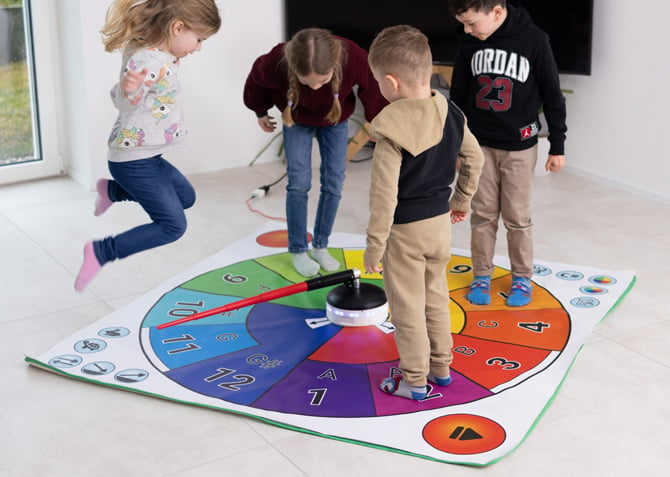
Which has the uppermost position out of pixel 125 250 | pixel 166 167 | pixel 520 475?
pixel 166 167

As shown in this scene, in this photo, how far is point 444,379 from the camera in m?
2.56

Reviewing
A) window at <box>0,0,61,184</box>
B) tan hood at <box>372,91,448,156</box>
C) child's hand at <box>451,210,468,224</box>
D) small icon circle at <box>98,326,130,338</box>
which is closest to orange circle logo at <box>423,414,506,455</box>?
child's hand at <box>451,210,468,224</box>

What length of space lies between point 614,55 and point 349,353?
7.83ft

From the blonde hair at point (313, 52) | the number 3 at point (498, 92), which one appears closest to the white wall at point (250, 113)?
the number 3 at point (498, 92)

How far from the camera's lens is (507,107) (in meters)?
2.93

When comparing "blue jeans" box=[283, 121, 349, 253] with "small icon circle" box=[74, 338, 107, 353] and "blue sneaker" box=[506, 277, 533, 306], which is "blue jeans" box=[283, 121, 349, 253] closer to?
"blue sneaker" box=[506, 277, 533, 306]

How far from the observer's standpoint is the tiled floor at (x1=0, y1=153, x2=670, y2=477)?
223 centimetres

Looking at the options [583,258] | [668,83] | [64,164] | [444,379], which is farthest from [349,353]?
[64,164]

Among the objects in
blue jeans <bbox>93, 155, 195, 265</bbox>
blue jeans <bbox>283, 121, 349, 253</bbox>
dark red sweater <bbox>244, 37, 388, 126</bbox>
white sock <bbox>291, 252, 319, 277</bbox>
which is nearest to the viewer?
blue jeans <bbox>93, 155, 195, 265</bbox>

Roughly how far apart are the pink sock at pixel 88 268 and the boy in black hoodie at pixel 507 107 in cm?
130

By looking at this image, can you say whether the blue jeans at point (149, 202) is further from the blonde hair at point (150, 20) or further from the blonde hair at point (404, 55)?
the blonde hair at point (404, 55)

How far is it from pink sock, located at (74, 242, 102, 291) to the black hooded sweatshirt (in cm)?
131

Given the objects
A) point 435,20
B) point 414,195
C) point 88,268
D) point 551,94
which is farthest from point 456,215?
point 435,20

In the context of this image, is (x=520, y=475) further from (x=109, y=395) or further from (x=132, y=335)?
(x=132, y=335)
